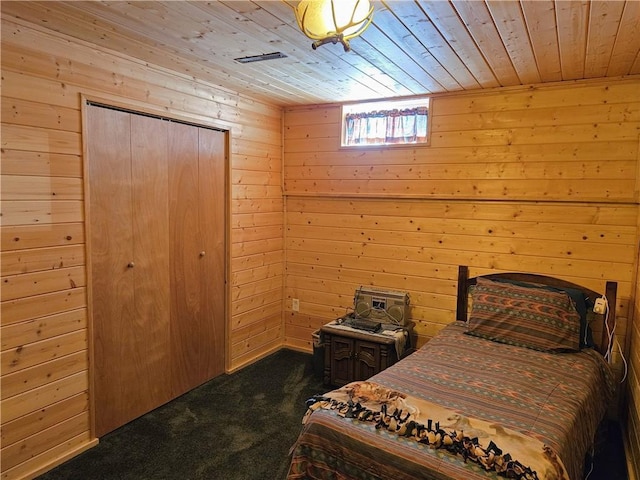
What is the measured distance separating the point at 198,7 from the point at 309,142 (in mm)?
2167

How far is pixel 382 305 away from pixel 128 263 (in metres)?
1.94

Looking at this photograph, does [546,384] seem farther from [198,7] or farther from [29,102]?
[29,102]

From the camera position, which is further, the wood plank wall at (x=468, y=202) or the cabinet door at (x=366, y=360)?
the cabinet door at (x=366, y=360)

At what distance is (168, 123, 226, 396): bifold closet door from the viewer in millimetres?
3107

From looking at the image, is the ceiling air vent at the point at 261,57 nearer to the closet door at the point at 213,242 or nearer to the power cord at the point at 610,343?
the closet door at the point at 213,242

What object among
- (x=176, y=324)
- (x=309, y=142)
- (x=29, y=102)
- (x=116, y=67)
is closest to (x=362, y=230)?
(x=309, y=142)

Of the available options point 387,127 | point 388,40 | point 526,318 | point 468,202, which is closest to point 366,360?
point 526,318

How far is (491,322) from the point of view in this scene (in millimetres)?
2922

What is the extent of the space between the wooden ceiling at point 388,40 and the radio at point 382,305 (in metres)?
1.62

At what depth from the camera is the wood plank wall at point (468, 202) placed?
290cm

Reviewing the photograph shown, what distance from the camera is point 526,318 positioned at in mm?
2826

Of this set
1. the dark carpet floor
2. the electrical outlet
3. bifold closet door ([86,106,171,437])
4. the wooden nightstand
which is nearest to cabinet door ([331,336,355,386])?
the wooden nightstand

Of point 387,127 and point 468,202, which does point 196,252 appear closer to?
point 387,127

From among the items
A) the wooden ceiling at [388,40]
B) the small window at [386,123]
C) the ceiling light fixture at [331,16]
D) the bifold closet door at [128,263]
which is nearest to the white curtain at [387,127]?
the small window at [386,123]
